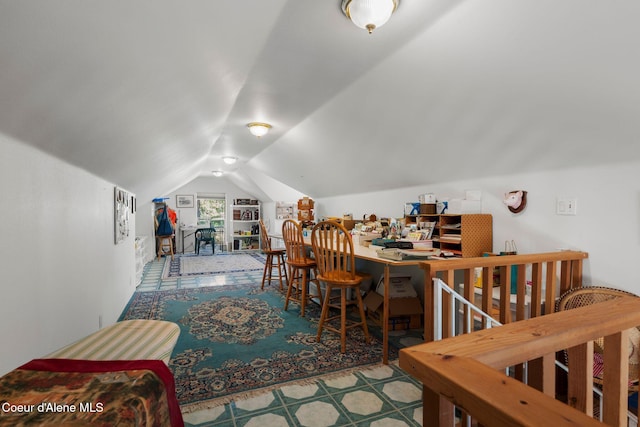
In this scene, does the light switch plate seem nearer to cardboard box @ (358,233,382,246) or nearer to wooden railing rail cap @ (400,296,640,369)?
wooden railing rail cap @ (400,296,640,369)

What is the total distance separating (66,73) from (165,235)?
724cm

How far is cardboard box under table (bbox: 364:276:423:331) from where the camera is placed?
9.75 feet

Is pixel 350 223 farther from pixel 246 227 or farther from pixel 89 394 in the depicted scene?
pixel 246 227

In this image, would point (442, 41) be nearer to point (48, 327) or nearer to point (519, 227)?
point (519, 227)

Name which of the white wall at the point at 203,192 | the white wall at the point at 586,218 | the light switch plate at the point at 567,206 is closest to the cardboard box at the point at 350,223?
the white wall at the point at 586,218

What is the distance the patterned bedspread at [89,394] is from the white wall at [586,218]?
2330mm

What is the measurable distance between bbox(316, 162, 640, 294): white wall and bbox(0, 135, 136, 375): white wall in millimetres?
2894

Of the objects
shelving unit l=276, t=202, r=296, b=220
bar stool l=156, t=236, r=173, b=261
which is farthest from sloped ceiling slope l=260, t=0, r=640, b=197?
bar stool l=156, t=236, r=173, b=261

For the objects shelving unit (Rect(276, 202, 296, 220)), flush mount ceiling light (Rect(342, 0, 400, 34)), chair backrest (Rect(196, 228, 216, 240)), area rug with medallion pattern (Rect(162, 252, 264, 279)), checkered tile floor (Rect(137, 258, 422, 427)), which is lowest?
area rug with medallion pattern (Rect(162, 252, 264, 279))

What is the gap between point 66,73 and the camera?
1072 millimetres

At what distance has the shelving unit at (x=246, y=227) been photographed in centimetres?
929

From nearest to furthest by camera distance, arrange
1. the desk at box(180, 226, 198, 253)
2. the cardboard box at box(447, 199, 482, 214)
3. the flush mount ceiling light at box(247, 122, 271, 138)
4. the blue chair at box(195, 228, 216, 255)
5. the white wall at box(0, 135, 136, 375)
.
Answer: the white wall at box(0, 135, 136, 375)
the cardboard box at box(447, 199, 482, 214)
the flush mount ceiling light at box(247, 122, 271, 138)
the blue chair at box(195, 228, 216, 255)
the desk at box(180, 226, 198, 253)

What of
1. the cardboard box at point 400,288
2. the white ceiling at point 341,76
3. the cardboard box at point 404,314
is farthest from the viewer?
the cardboard box at point 400,288

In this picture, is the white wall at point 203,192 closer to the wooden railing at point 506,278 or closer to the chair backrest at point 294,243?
the chair backrest at point 294,243
